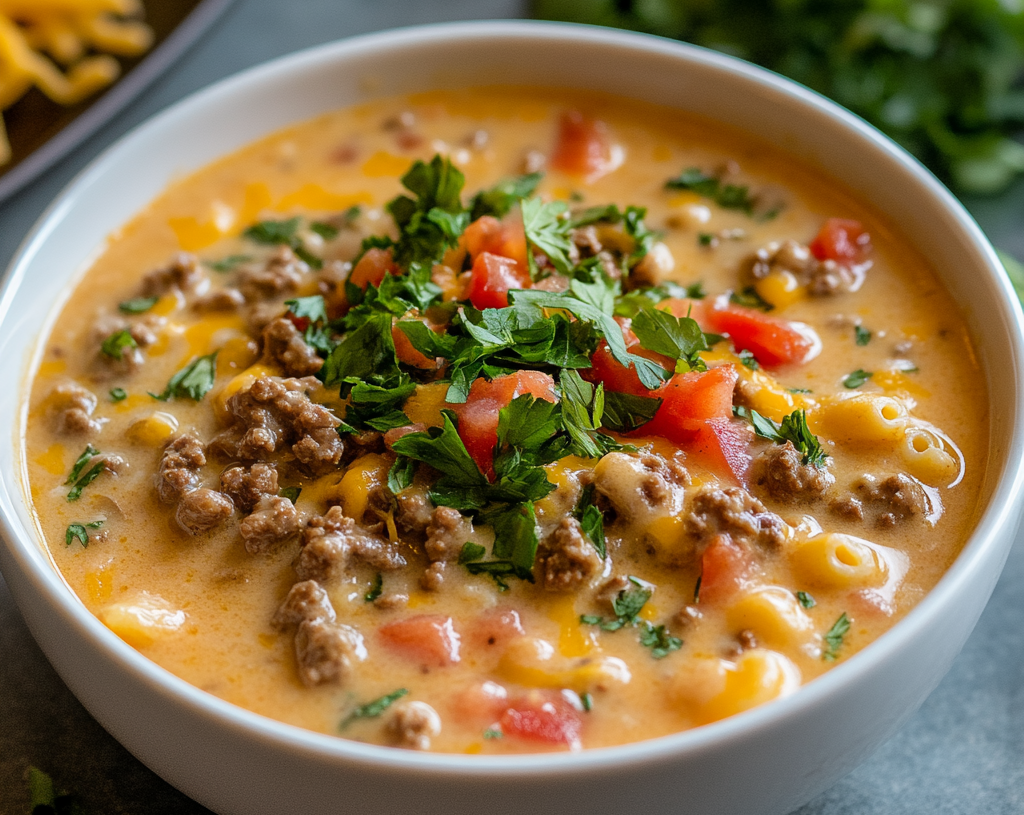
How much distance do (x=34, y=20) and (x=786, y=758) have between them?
18.1 ft

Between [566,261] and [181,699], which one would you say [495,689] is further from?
[566,261]

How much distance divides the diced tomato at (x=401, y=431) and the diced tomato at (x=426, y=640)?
2.02ft

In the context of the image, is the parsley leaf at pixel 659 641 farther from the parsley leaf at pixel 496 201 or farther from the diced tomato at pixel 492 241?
the parsley leaf at pixel 496 201

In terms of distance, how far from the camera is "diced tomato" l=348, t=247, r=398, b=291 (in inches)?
171

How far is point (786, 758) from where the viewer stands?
2.92m

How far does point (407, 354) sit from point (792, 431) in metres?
1.32

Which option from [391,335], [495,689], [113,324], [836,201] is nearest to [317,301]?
[391,335]

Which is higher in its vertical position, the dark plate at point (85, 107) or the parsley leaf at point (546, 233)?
the parsley leaf at point (546, 233)

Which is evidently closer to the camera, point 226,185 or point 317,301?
point 317,301

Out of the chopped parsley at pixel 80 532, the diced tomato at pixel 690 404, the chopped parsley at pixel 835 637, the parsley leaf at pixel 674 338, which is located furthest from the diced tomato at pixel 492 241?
the chopped parsley at pixel 835 637

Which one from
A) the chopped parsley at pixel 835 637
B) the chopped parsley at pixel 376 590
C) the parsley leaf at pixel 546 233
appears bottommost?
the chopped parsley at pixel 835 637

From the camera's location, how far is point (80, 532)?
12.2 ft

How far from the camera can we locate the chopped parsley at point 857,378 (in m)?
4.06

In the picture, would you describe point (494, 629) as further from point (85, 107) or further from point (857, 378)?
point (85, 107)
